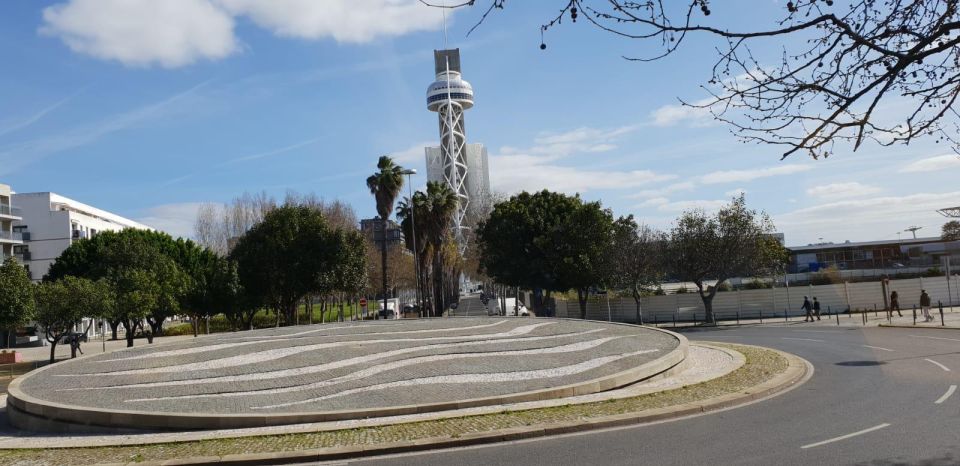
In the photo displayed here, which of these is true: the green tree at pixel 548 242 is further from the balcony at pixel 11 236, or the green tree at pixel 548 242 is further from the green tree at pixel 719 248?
the balcony at pixel 11 236

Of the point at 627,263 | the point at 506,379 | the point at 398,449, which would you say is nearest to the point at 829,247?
the point at 627,263

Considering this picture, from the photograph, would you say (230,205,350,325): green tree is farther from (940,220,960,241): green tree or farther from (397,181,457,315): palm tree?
(940,220,960,241): green tree

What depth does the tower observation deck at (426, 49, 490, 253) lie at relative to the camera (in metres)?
175

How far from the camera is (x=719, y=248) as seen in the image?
145 ft

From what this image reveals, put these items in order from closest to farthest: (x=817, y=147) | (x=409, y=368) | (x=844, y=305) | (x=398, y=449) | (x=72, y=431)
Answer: (x=817, y=147), (x=398, y=449), (x=72, y=431), (x=409, y=368), (x=844, y=305)

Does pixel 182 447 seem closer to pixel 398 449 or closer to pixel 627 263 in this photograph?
pixel 398 449

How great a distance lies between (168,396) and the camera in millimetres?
16391

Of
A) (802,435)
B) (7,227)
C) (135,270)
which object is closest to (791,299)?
(802,435)

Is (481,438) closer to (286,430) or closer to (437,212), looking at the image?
(286,430)

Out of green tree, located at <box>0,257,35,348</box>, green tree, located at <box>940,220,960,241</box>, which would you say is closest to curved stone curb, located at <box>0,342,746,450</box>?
green tree, located at <box>0,257,35,348</box>

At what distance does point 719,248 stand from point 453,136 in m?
134

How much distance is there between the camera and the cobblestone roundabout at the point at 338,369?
15.9 m

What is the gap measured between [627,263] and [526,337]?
24.9 meters

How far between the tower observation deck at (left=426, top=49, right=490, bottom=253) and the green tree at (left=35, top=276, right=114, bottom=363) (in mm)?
135399
